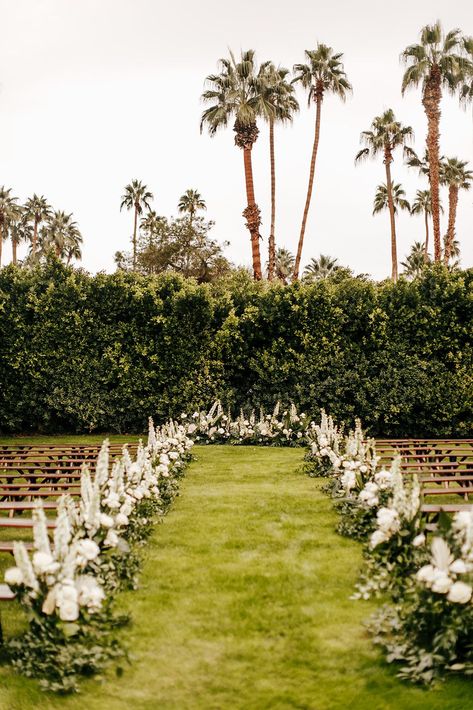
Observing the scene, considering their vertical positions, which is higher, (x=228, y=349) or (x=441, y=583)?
(x=228, y=349)

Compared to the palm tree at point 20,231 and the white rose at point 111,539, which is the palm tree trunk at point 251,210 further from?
the palm tree at point 20,231

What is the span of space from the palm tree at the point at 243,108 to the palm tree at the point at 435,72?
7.38m

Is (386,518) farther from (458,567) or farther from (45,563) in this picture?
(45,563)

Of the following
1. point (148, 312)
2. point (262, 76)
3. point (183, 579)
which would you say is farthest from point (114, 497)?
point (262, 76)

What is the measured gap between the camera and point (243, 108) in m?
28.6

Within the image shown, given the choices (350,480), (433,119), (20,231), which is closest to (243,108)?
(433,119)

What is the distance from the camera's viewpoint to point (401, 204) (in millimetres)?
45500

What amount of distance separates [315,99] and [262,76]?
5.09 meters

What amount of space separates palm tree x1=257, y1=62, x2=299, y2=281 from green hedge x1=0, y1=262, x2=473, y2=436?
1297 cm

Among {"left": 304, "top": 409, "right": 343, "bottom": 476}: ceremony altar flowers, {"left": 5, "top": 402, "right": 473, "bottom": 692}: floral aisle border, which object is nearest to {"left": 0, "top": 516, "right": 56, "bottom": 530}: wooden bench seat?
{"left": 5, "top": 402, "right": 473, "bottom": 692}: floral aisle border

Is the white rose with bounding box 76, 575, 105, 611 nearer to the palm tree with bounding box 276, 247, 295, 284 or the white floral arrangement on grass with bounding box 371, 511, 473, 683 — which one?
the white floral arrangement on grass with bounding box 371, 511, 473, 683

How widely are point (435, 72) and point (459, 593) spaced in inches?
1149

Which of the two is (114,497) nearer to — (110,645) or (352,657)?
(110,645)

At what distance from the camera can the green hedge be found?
19.1m
